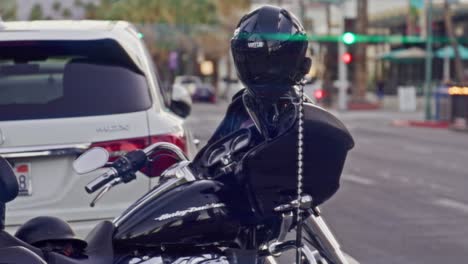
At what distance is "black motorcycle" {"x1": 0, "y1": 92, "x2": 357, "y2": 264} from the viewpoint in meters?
3.25

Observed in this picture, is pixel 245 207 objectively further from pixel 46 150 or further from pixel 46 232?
pixel 46 150

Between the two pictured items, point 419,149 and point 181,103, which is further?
point 419,149

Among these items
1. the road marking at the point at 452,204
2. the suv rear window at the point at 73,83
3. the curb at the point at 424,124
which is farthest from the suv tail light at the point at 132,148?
the curb at the point at 424,124

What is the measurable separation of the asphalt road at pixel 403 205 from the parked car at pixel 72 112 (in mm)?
3446

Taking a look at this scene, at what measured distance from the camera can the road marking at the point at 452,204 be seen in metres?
13.0

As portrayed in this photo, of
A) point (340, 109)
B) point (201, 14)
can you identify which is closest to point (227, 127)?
point (340, 109)

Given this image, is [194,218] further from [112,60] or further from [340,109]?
[340,109]

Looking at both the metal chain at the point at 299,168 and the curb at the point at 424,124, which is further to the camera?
the curb at the point at 424,124

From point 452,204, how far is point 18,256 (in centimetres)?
1101

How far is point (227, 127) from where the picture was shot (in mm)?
3840

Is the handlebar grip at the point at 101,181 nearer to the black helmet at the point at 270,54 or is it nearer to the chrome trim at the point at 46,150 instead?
the black helmet at the point at 270,54

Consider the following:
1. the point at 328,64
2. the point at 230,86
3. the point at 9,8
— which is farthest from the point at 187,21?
the point at 9,8

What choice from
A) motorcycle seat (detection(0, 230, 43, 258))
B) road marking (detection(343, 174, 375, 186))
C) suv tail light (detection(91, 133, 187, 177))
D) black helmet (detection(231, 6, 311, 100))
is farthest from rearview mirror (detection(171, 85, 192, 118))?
road marking (detection(343, 174, 375, 186))

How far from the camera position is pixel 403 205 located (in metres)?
13.4
